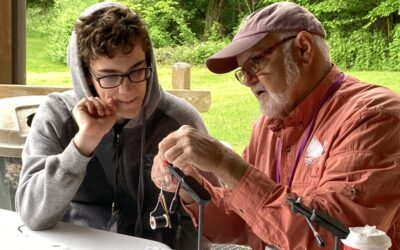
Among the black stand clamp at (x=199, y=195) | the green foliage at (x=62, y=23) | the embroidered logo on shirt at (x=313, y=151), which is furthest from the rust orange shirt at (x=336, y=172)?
the green foliage at (x=62, y=23)

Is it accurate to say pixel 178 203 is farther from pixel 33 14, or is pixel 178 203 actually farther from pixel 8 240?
A: pixel 33 14

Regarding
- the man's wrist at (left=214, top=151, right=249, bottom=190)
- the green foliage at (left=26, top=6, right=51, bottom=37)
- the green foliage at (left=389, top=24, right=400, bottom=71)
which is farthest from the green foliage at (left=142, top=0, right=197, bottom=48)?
the man's wrist at (left=214, top=151, right=249, bottom=190)

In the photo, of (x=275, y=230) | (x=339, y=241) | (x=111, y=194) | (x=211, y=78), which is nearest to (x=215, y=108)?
(x=211, y=78)

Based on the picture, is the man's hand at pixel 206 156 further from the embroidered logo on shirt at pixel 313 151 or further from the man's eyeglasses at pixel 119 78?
the man's eyeglasses at pixel 119 78

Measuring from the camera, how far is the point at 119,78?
1.68 metres

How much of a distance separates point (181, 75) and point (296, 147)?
1.51 m

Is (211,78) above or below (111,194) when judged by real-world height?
above

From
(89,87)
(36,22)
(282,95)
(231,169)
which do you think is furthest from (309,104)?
(36,22)

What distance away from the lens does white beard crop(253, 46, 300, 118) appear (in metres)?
1.50

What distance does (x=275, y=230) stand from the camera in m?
1.33

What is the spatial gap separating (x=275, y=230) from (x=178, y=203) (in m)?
0.40

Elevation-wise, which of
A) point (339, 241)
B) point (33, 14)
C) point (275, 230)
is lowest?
point (275, 230)

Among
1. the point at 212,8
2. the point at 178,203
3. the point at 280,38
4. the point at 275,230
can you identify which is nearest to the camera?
the point at 275,230

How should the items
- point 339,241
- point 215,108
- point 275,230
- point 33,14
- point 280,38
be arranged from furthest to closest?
point 33,14
point 215,108
point 280,38
point 275,230
point 339,241
